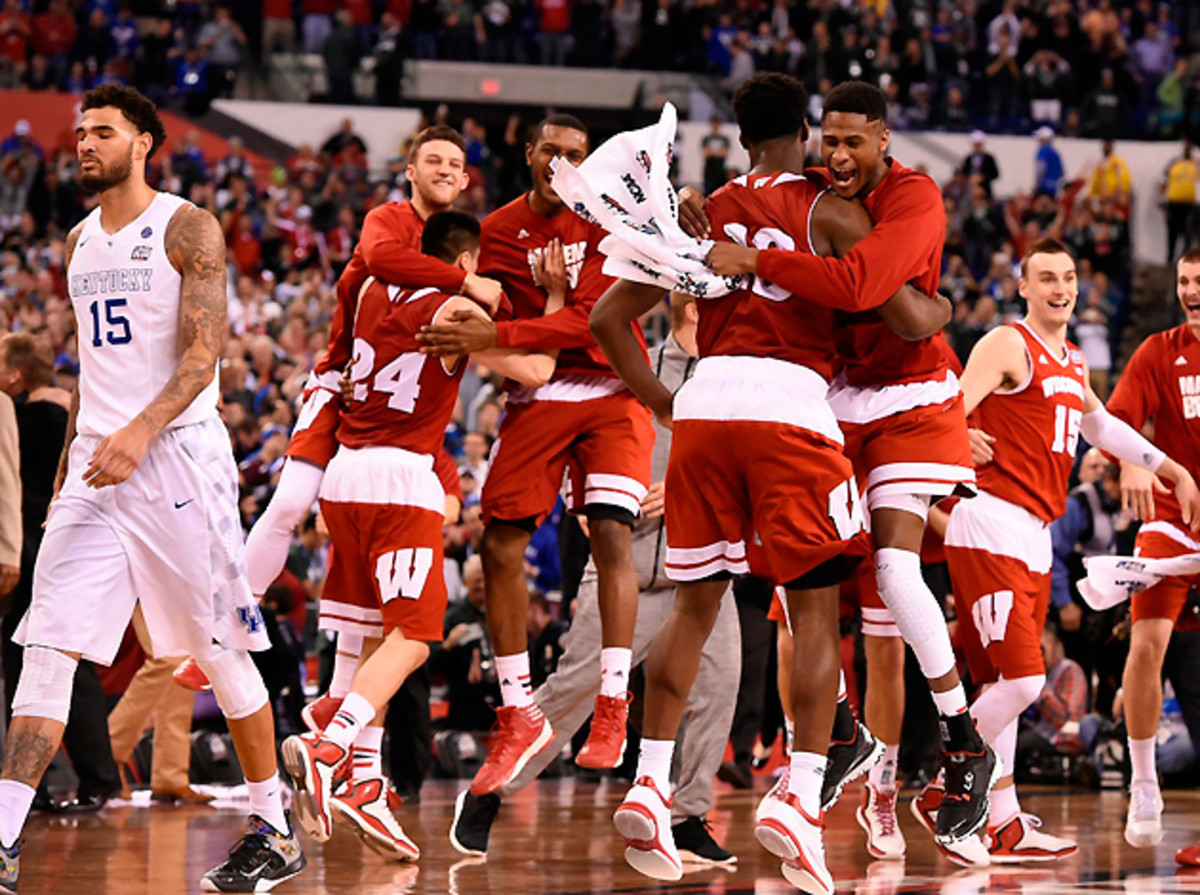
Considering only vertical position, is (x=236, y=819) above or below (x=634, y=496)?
below

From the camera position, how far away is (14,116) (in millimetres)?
25141

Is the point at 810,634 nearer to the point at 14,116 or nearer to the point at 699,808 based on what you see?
the point at 699,808

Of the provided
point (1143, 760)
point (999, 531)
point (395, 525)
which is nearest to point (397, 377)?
point (395, 525)

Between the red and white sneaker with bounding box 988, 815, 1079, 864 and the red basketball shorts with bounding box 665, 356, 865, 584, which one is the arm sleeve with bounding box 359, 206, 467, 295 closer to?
the red basketball shorts with bounding box 665, 356, 865, 584

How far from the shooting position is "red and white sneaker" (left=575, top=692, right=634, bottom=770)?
7613 mm

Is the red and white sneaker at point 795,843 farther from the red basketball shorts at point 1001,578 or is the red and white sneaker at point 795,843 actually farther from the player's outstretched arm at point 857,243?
the red basketball shorts at point 1001,578

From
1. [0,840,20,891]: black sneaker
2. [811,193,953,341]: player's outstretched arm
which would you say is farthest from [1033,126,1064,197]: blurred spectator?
[0,840,20,891]: black sneaker

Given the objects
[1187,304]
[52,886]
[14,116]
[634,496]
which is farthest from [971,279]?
[52,886]

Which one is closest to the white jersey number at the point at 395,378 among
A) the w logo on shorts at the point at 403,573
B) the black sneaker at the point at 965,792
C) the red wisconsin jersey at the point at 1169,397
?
the w logo on shorts at the point at 403,573

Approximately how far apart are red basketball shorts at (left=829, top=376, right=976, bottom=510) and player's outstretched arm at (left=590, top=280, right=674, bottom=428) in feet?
2.66

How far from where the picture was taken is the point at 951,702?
7.40m

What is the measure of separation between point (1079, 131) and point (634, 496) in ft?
76.3

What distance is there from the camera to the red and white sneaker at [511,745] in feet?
26.0

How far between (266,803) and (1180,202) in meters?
22.5
